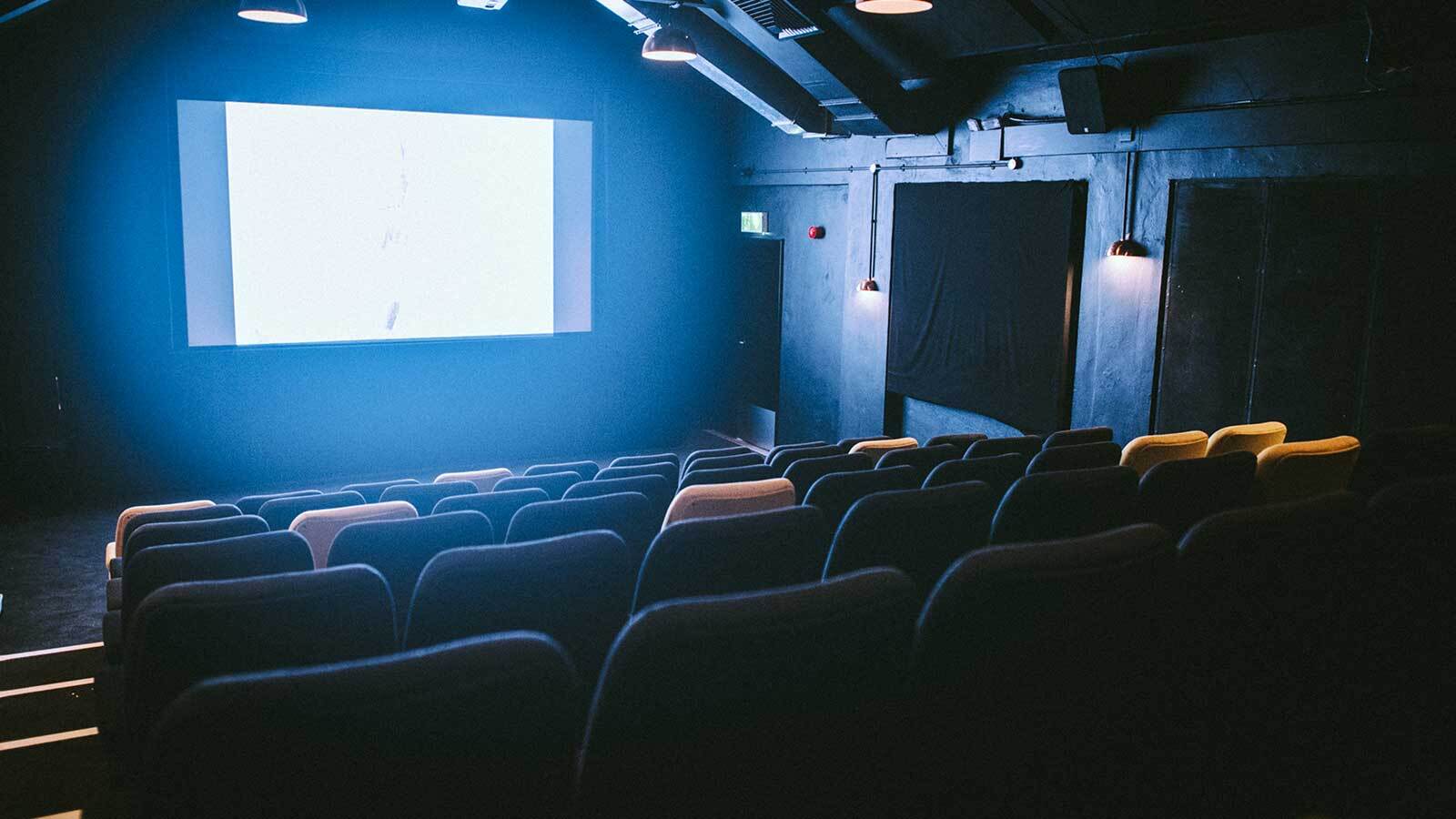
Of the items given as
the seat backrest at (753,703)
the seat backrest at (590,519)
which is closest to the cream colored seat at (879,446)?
the seat backrest at (590,519)

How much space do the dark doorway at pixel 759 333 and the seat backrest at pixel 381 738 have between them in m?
9.05

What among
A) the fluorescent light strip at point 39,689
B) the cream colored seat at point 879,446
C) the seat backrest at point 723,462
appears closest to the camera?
the fluorescent light strip at point 39,689

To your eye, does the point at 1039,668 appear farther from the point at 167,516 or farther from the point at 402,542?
the point at 167,516

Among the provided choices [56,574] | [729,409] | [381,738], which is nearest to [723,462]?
[381,738]

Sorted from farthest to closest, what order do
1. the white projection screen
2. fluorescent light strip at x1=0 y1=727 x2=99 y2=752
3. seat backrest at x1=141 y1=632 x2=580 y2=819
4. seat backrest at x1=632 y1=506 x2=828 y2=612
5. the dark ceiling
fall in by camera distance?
the white projection screen < the dark ceiling < fluorescent light strip at x1=0 y1=727 x2=99 y2=752 < seat backrest at x1=632 y1=506 x2=828 y2=612 < seat backrest at x1=141 y1=632 x2=580 y2=819

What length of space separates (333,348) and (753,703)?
8.07m

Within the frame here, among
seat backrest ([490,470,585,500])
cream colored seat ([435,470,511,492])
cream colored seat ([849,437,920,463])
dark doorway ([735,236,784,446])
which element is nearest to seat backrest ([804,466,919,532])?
seat backrest ([490,470,585,500])

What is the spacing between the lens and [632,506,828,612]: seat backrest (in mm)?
2507

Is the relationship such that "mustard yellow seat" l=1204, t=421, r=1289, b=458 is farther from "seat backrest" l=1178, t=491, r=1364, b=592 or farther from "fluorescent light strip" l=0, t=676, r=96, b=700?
"fluorescent light strip" l=0, t=676, r=96, b=700

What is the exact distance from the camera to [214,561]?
2.73 meters

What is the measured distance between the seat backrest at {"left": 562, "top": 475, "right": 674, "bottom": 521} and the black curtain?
3.80 metres

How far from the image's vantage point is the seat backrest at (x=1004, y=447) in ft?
16.1

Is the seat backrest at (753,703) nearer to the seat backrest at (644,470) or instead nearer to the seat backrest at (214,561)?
the seat backrest at (214,561)

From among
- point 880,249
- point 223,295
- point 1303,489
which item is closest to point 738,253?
point 880,249
